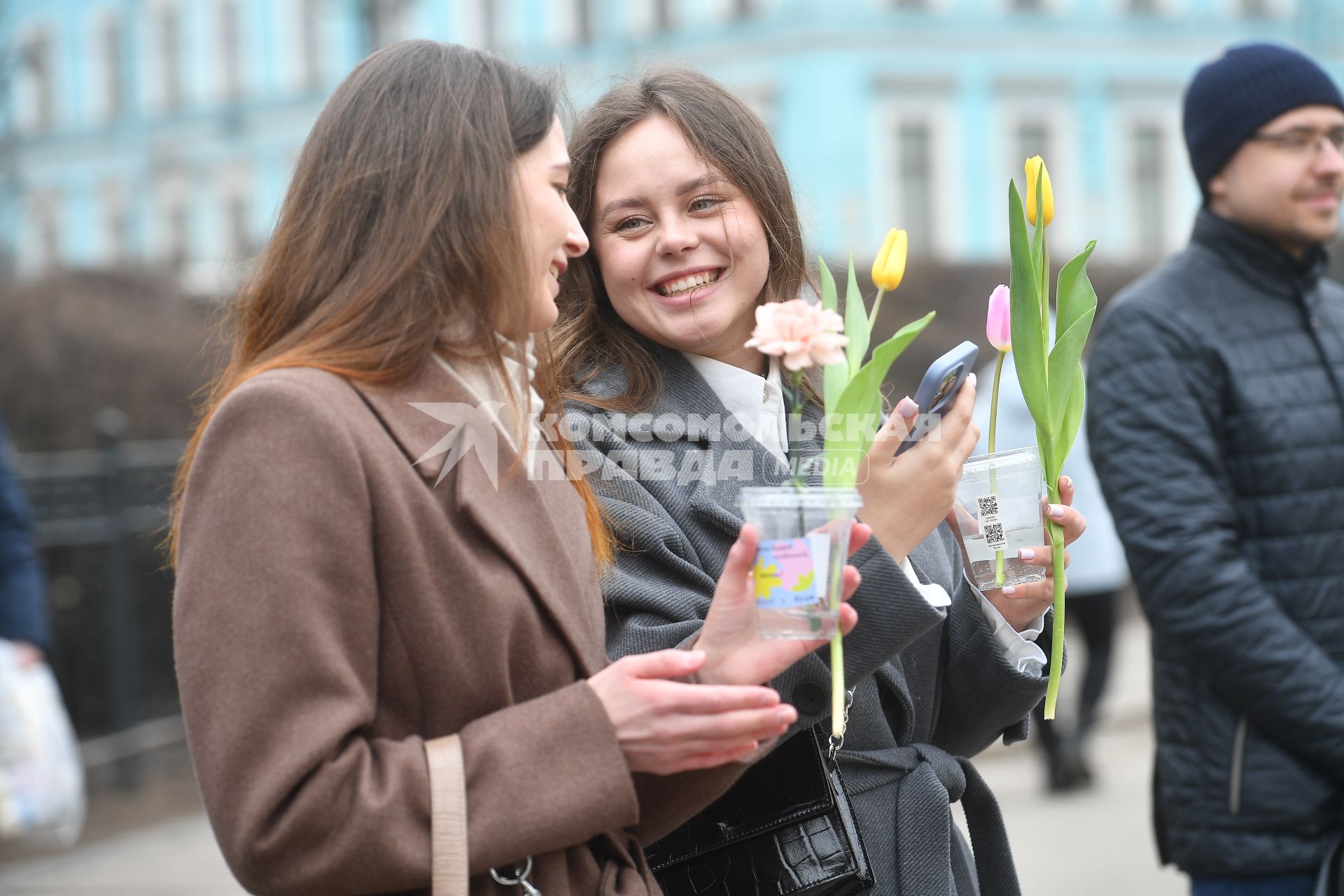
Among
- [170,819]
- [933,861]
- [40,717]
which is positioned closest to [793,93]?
[170,819]

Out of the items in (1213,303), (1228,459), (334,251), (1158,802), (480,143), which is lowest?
(1158,802)

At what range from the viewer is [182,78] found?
1219 inches

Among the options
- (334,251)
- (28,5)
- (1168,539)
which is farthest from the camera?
(28,5)

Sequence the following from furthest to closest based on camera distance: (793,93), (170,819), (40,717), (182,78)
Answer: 1. (182,78)
2. (793,93)
3. (170,819)
4. (40,717)

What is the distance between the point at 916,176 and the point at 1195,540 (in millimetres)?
24111

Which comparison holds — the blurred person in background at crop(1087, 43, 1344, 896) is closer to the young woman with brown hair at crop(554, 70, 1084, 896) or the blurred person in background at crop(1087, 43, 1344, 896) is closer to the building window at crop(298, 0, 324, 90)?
the young woman with brown hair at crop(554, 70, 1084, 896)

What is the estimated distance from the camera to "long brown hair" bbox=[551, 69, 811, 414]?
2369mm

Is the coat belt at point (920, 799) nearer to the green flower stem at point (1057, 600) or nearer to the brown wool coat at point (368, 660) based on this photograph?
the green flower stem at point (1057, 600)

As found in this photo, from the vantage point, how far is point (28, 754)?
4254mm

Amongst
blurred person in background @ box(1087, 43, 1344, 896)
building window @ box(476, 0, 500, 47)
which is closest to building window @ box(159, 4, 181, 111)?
building window @ box(476, 0, 500, 47)

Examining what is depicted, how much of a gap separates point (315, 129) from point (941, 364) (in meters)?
0.82

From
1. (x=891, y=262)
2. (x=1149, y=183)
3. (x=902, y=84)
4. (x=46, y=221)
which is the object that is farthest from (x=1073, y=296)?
(x=46, y=221)

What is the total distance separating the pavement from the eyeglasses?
3.08 m

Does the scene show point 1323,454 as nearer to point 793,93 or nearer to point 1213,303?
point 1213,303
